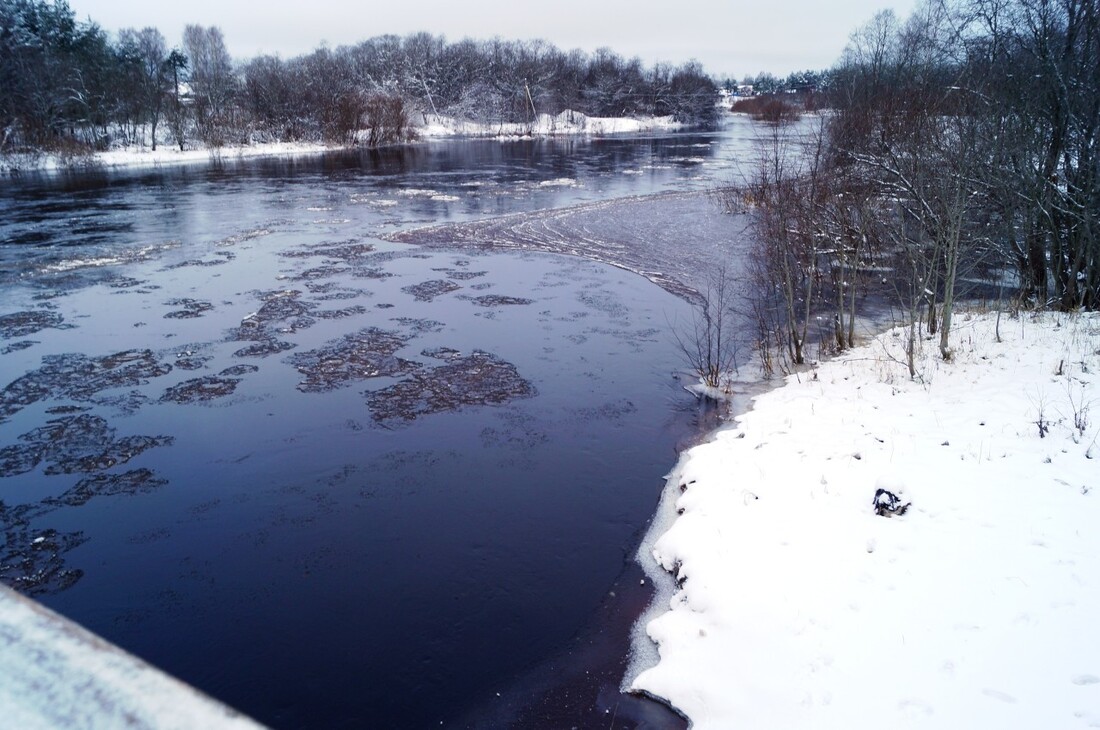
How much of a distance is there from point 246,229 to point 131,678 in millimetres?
23752

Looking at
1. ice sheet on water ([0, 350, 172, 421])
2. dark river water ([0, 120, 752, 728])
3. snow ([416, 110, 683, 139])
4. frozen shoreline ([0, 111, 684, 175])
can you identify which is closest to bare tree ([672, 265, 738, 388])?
dark river water ([0, 120, 752, 728])

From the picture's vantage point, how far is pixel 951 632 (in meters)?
4.91

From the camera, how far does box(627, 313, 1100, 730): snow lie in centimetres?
452

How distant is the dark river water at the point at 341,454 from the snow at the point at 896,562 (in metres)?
0.73

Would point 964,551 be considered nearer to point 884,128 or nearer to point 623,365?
point 623,365

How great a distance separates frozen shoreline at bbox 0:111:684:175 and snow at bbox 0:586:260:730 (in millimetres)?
48241

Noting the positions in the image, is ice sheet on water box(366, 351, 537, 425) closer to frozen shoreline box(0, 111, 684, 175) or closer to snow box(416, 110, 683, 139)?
frozen shoreline box(0, 111, 684, 175)

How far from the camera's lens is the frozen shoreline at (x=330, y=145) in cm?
4159

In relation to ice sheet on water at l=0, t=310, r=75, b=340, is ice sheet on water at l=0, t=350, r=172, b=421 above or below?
below

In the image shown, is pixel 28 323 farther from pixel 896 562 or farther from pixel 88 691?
pixel 88 691

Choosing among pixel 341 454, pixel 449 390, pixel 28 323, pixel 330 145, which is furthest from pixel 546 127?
pixel 341 454

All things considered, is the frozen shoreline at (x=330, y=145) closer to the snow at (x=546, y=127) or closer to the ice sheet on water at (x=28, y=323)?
the snow at (x=546, y=127)

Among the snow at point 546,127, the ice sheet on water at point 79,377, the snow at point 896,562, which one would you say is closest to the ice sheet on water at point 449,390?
the snow at point 896,562

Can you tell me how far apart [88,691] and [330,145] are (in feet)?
200
